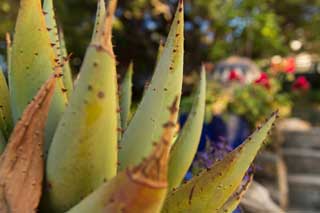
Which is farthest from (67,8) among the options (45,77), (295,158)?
(45,77)

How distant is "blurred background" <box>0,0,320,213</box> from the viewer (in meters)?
6.15

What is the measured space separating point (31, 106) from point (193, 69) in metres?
9.25

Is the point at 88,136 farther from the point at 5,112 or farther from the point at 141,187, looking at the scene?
the point at 5,112

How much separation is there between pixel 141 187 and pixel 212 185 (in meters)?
0.30

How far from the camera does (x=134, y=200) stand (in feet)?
2.21

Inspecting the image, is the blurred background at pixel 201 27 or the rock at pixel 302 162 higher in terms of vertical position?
the blurred background at pixel 201 27

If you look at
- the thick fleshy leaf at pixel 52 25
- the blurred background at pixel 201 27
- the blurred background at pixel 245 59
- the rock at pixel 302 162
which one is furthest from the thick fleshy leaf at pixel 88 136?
the blurred background at pixel 201 27

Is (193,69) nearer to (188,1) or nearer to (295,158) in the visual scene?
(188,1)

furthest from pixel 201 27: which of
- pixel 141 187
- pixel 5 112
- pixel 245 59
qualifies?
pixel 141 187

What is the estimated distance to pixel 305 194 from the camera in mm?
6883

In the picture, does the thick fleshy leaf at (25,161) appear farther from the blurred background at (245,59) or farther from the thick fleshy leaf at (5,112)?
the blurred background at (245,59)

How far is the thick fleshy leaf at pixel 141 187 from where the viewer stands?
64cm

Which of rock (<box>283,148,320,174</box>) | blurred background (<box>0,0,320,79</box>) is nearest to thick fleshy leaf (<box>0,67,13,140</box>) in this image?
rock (<box>283,148,320,174</box>)

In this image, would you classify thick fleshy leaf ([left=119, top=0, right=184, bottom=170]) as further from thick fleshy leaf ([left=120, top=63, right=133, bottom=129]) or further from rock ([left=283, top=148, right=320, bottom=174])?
rock ([left=283, top=148, right=320, bottom=174])
